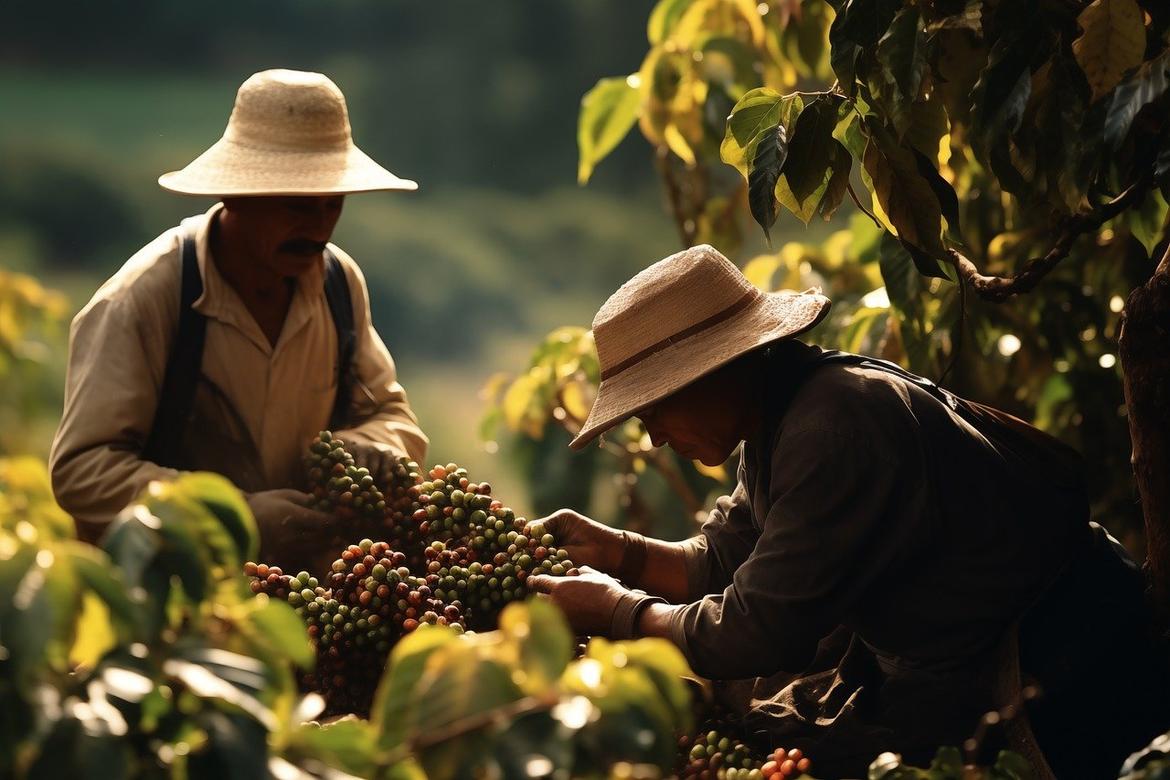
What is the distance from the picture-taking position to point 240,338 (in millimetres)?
3172

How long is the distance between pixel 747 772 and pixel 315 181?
1.63 metres

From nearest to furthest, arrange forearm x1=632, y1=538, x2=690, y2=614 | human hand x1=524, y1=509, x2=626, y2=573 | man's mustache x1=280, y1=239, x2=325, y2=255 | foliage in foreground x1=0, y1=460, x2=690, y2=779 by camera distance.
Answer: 1. foliage in foreground x1=0, y1=460, x2=690, y2=779
2. human hand x1=524, y1=509, x2=626, y2=573
3. forearm x1=632, y1=538, x2=690, y2=614
4. man's mustache x1=280, y1=239, x2=325, y2=255

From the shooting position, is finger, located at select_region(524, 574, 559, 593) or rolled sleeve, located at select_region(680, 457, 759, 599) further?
rolled sleeve, located at select_region(680, 457, 759, 599)

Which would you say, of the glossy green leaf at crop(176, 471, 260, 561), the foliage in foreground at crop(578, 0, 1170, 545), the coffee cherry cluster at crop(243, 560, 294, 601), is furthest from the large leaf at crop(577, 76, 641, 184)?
the glossy green leaf at crop(176, 471, 260, 561)

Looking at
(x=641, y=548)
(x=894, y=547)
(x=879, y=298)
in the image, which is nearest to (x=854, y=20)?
(x=894, y=547)

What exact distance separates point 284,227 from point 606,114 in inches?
60.6

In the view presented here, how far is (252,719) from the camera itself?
1294mm

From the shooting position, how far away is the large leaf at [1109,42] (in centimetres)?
197

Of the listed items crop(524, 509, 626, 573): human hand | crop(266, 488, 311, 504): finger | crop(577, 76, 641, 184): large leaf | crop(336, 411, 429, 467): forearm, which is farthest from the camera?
crop(577, 76, 641, 184): large leaf

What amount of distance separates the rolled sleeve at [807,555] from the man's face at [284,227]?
1334 millimetres

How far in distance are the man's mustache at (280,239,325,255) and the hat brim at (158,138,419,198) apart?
0.15 m

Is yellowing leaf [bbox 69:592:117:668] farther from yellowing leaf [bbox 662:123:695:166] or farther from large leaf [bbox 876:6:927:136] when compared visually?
yellowing leaf [bbox 662:123:695:166]

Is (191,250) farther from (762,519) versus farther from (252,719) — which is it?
(252,719)

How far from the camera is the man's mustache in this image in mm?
3109
